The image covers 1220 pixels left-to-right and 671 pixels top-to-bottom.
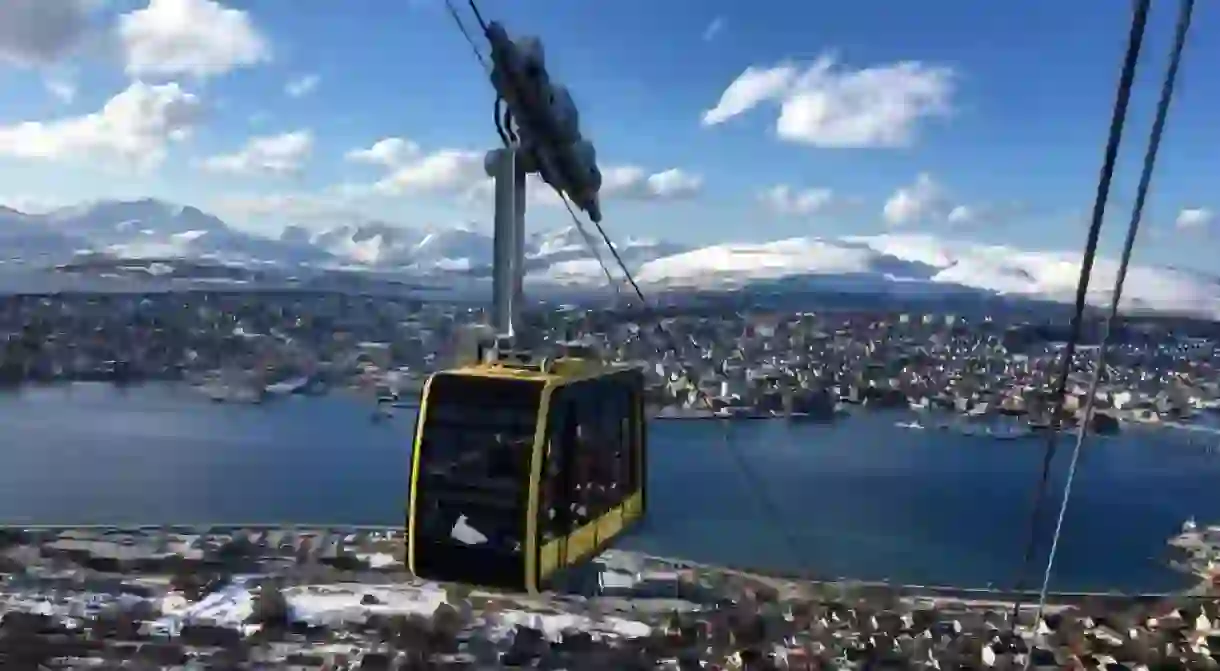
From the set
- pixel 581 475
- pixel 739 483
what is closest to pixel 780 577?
pixel 739 483

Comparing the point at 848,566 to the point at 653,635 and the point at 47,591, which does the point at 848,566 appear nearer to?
the point at 653,635

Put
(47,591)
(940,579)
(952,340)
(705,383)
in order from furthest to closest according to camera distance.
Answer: (952,340), (705,383), (940,579), (47,591)

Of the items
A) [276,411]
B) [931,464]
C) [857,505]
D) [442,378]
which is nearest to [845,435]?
[931,464]

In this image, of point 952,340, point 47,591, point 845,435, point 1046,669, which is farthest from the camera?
point 952,340

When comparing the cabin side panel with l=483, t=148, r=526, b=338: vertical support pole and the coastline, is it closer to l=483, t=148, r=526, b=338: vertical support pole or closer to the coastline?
l=483, t=148, r=526, b=338: vertical support pole

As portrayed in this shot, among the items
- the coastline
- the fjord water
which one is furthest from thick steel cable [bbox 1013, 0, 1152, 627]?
the fjord water

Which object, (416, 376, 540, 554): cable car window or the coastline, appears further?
the coastline
